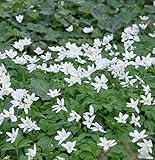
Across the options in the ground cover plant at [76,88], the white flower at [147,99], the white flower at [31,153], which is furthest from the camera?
the white flower at [147,99]

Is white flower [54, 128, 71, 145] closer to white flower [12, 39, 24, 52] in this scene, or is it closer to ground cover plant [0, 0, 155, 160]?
ground cover plant [0, 0, 155, 160]

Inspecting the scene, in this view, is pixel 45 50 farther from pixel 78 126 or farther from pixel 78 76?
pixel 78 126

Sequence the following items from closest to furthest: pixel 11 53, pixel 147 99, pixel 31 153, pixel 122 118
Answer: pixel 31 153 → pixel 122 118 → pixel 147 99 → pixel 11 53

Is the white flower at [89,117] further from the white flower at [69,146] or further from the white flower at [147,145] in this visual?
the white flower at [147,145]

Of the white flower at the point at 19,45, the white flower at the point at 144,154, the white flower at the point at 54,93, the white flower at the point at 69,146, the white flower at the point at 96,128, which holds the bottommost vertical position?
the white flower at the point at 19,45

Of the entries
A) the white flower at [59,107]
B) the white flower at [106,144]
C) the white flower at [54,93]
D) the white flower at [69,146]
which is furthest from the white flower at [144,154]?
the white flower at [54,93]

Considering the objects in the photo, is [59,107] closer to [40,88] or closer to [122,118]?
[40,88]

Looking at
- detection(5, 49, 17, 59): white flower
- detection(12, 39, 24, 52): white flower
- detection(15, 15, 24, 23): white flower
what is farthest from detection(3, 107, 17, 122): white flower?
detection(15, 15, 24, 23): white flower

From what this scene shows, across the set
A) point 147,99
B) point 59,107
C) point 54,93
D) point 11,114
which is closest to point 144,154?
point 147,99
